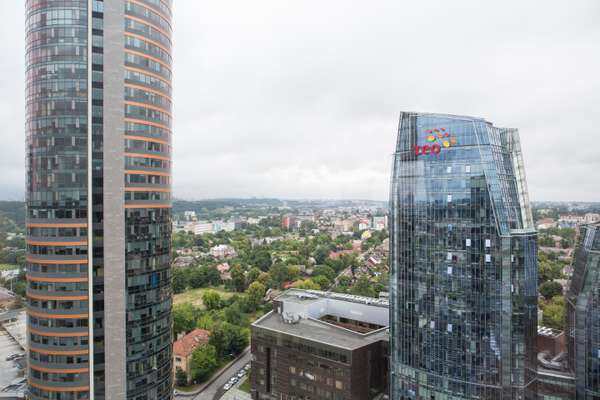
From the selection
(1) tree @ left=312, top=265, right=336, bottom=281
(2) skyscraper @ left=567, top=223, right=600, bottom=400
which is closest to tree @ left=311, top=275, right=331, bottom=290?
(1) tree @ left=312, top=265, right=336, bottom=281

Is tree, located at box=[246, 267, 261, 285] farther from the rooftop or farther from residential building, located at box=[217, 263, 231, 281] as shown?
the rooftop

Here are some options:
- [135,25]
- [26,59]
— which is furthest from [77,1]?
[26,59]

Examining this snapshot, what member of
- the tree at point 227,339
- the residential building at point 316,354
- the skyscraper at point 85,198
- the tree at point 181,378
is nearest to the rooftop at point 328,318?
the residential building at point 316,354

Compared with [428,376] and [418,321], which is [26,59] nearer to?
[418,321]

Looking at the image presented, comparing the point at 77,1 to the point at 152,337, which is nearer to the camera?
the point at 77,1

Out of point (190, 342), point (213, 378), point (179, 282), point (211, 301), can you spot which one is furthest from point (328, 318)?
point (179, 282)

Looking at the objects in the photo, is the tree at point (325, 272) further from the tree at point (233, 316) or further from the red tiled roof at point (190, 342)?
the red tiled roof at point (190, 342)
